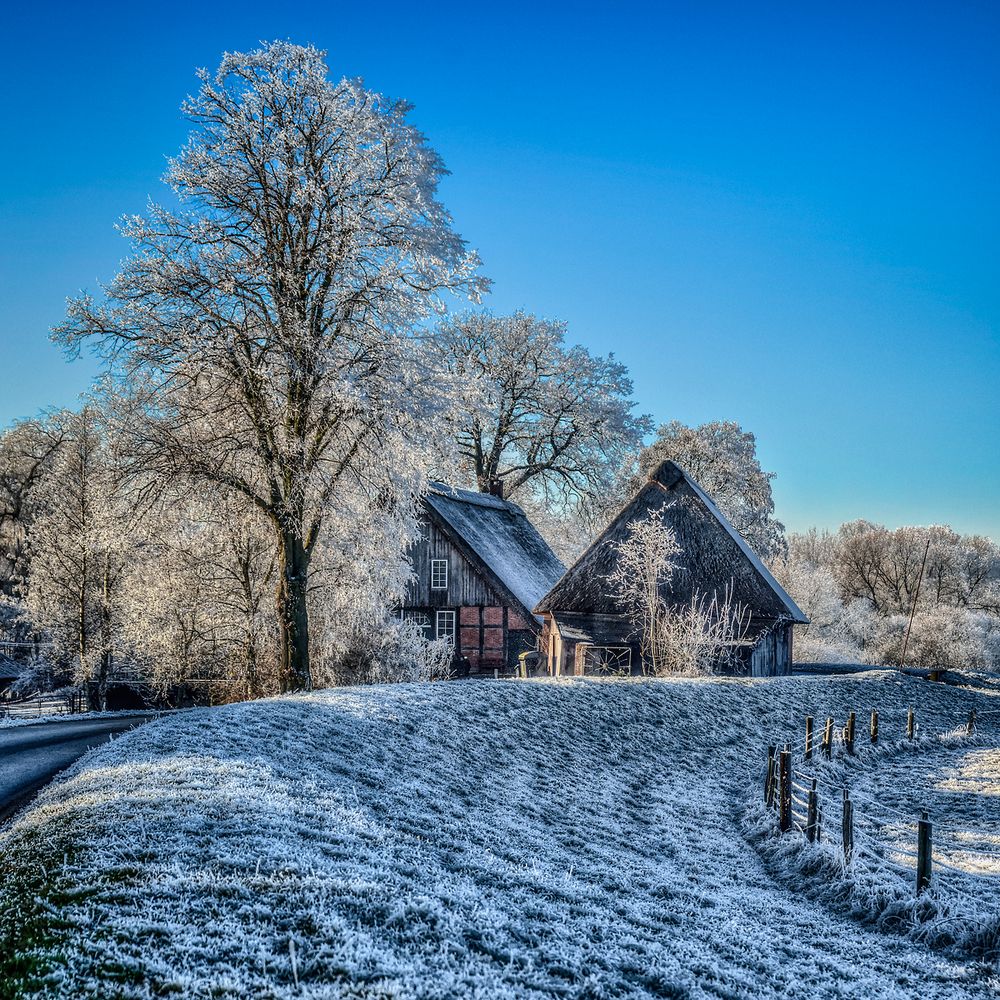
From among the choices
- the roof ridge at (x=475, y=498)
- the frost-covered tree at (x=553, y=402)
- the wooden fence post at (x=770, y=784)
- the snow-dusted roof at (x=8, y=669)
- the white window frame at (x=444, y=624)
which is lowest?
the snow-dusted roof at (x=8, y=669)

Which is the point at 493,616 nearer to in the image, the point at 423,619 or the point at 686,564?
the point at 423,619

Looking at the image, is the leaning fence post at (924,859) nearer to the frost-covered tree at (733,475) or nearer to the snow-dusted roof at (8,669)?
the snow-dusted roof at (8,669)

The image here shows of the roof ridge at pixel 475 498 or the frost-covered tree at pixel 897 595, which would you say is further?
the frost-covered tree at pixel 897 595

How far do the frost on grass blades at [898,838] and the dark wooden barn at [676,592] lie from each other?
507 centimetres

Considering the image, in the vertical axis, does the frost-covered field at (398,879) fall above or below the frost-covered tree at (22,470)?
below

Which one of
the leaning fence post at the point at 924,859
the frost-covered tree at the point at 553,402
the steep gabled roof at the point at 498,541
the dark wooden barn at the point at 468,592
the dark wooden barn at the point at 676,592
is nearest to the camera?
the leaning fence post at the point at 924,859

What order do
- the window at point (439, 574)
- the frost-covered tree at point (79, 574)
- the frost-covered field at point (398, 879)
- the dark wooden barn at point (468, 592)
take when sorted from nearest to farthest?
the frost-covered field at point (398, 879)
the frost-covered tree at point (79, 574)
the dark wooden barn at point (468, 592)
the window at point (439, 574)

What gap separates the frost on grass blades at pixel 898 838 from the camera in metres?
7.34

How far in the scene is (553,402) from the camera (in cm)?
3438

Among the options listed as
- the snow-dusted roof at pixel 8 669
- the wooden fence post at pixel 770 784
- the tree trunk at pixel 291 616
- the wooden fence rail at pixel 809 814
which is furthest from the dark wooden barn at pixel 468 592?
the wooden fence post at pixel 770 784

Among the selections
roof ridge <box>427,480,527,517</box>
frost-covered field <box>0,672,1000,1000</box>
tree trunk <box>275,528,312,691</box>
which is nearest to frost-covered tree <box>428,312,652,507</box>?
roof ridge <box>427,480,527,517</box>

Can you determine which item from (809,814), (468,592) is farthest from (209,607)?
(809,814)

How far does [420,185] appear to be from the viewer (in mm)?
16734

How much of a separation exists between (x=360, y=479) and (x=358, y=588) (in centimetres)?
322
